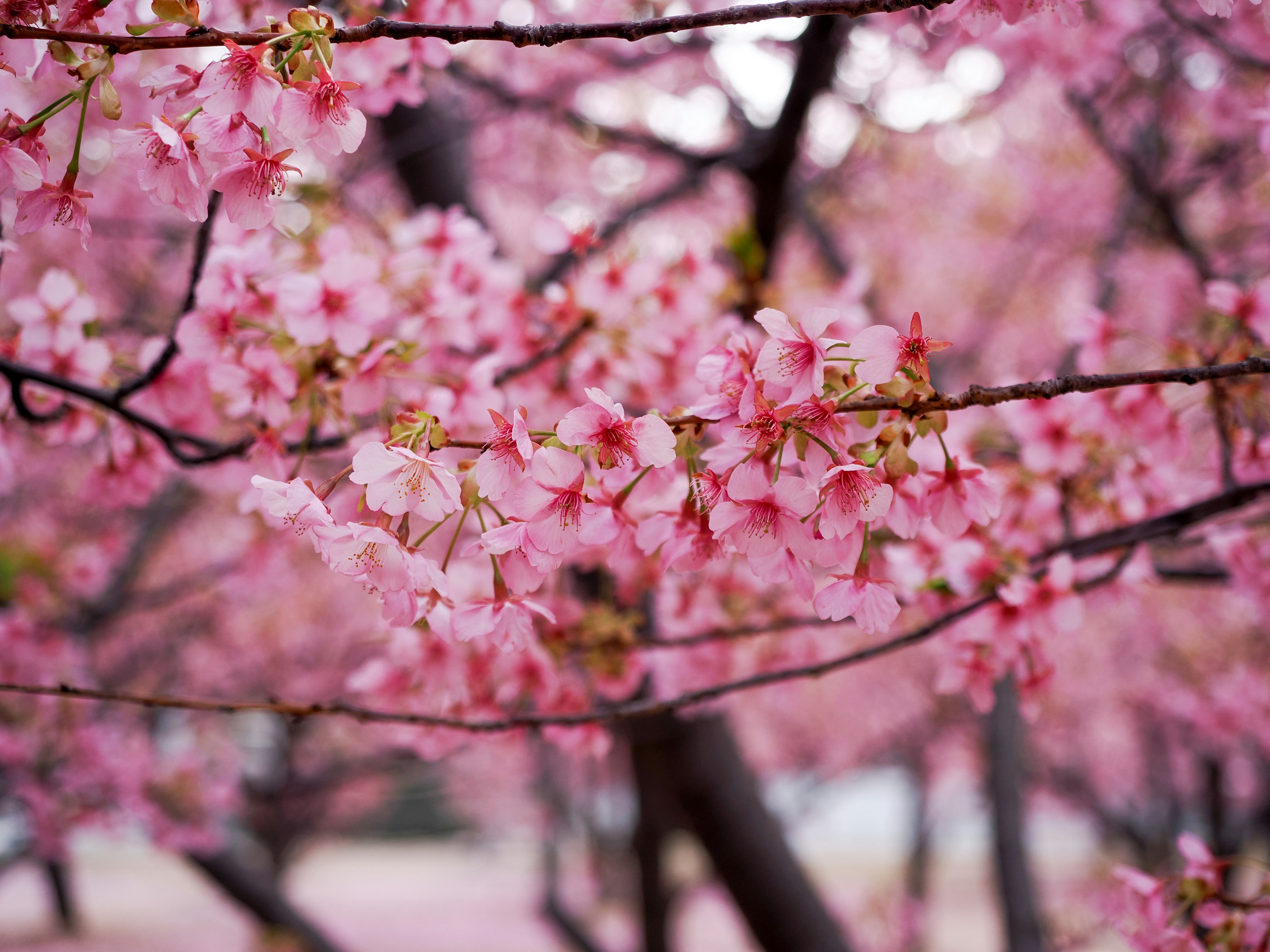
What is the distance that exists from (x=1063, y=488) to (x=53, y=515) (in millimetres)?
6702

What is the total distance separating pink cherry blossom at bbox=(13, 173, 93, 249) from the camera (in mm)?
875

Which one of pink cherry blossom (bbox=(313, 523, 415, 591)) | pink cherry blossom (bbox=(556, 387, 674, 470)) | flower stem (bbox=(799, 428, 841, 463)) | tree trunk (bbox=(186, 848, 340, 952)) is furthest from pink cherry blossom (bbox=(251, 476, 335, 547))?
tree trunk (bbox=(186, 848, 340, 952))

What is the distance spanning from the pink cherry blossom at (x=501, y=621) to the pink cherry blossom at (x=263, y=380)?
21.1 inches

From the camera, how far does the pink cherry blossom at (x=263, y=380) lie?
1273 mm

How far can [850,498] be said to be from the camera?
0.82 meters

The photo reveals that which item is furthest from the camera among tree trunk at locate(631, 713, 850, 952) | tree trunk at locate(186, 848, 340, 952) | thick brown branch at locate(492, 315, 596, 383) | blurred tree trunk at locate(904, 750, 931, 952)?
blurred tree trunk at locate(904, 750, 931, 952)

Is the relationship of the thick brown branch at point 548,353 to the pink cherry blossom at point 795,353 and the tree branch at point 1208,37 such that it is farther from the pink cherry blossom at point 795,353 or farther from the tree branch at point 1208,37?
the tree branch at point 1208,37

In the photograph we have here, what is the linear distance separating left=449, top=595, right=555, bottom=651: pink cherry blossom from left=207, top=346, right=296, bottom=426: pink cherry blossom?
1.75ft

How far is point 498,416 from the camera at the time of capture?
0.77 m

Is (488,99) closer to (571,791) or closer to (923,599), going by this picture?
(923,599)

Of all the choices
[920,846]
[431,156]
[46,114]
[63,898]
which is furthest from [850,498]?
[63,898]

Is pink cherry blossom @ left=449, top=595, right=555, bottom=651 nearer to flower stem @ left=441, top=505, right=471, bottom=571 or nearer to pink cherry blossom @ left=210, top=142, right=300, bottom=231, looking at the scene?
flower stem @ left=441, top=505, right=471, bottom=571

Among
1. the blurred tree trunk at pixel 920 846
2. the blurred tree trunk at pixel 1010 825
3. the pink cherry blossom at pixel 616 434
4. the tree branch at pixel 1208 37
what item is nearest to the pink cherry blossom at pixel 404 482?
the pink cherry blossom at pixel 616 434

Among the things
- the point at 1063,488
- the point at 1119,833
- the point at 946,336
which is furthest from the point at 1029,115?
the point at 1119,833
